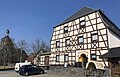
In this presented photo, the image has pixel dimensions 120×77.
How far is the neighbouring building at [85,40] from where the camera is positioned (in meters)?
28.3

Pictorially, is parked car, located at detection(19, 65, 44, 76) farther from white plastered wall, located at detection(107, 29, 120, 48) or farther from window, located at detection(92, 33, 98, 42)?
white plastered wall, located at detection(107, 29, 120, 48)

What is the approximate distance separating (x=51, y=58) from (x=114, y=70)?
19.9 meters

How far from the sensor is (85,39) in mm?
31609

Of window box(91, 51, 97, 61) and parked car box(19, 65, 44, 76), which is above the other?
window box(91, 51, 97, 61)

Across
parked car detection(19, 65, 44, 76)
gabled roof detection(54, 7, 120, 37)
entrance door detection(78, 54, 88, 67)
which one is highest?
gabled roof detection(54, 7, 120, 37)

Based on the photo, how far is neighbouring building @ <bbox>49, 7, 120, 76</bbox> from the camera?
92.9 feet

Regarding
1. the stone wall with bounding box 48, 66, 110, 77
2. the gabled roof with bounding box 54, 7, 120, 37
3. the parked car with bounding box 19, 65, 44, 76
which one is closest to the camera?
the stone wall with bounding box 48, 66, 110, 77

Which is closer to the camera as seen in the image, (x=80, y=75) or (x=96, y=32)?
(x=80, y=75)

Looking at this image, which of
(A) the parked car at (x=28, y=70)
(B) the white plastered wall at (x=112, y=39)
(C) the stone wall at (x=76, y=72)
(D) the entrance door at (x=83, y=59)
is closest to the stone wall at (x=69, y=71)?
(C) the stone wall at (x=76, y=72)

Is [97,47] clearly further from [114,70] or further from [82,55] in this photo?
[114,70]

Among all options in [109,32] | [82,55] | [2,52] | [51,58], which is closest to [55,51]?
[51,58]

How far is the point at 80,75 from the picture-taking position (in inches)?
977

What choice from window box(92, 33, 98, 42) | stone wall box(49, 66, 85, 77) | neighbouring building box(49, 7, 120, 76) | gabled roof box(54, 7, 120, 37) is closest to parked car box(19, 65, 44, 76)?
stone wall box(49, 66, 85, 77)

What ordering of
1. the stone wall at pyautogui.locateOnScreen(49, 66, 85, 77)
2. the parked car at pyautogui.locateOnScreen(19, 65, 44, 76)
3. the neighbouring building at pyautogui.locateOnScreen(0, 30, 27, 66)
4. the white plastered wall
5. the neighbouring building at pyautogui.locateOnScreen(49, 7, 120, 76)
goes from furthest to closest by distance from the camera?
1. the neighbouring building at pyautogui.locateOnScreen(0, 30, 27, 66)
2. the parked car at pyautogui.locateOnScreen(19, 65, 44, 76)
3. the neighbouring building at pyautogui.locateOnScreen(49, 7, 120, 76)
4. the white plastered wall
5. the stone wall at pyautogui.locateOnScreen(49, 66, 85, 77)
